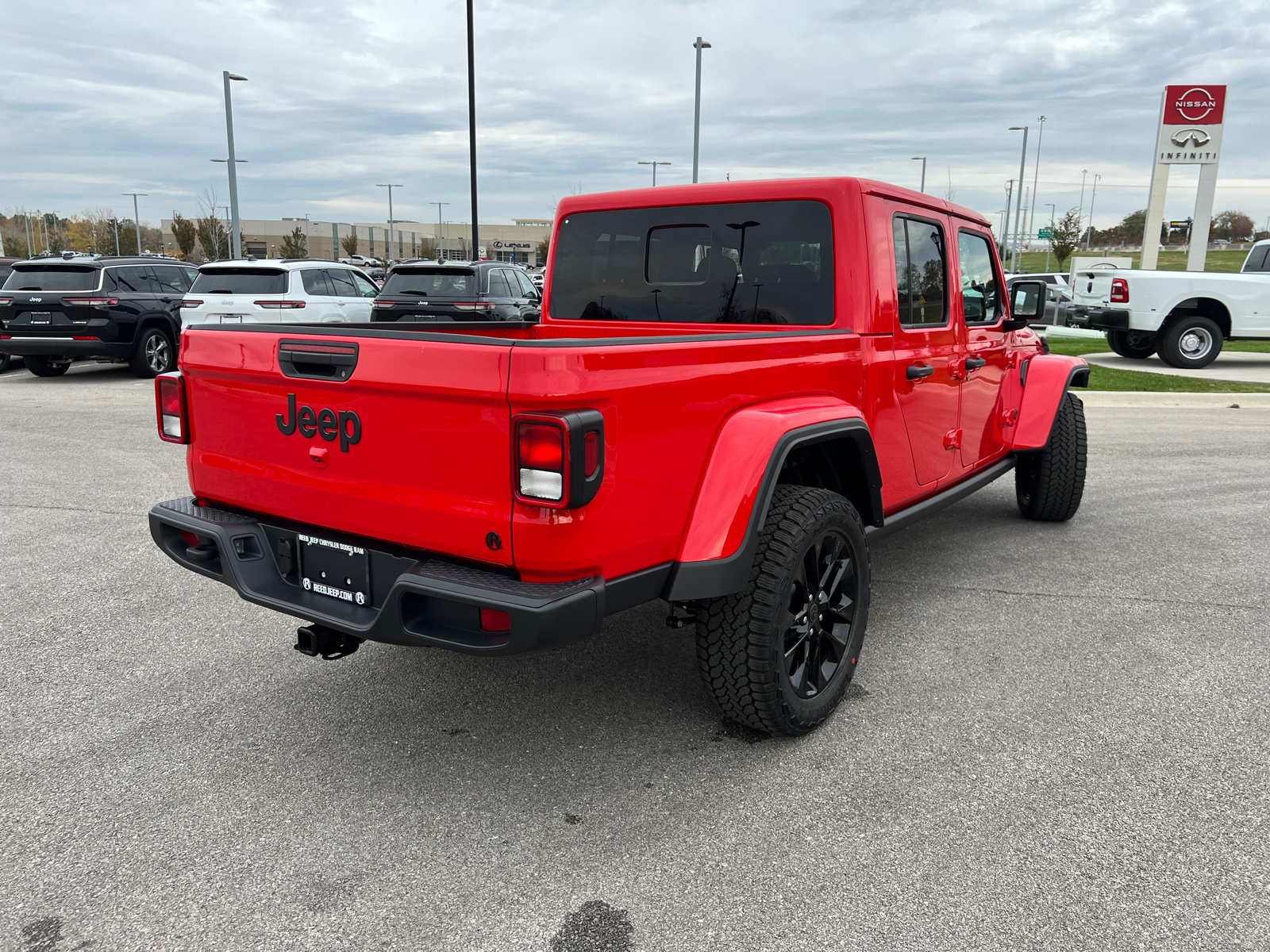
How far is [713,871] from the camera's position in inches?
99.2

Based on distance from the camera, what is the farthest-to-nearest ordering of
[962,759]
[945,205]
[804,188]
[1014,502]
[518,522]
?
[1014,502] < [945,205] < [804,188] < [962,759] < [518,522]

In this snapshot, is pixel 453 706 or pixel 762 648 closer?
pixel 762 648

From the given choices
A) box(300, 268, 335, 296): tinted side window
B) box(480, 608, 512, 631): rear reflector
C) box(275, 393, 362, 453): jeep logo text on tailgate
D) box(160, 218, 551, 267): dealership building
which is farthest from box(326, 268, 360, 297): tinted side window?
box(160, 218, 551, 267): dealership building

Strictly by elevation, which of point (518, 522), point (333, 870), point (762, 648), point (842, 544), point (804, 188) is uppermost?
point (804, 188)

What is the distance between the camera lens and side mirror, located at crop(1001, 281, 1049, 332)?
5117 millimetres

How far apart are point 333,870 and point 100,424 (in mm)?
8803

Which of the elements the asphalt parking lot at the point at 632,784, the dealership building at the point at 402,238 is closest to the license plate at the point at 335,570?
the asphalt parking lot at the point at 632,784

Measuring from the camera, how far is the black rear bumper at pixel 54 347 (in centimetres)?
1283

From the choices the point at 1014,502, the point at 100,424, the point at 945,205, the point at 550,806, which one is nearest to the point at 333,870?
the point at 550,806

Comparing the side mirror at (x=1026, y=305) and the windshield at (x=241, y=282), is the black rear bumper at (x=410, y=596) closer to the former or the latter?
the side mirror at (x=1026, y=305)

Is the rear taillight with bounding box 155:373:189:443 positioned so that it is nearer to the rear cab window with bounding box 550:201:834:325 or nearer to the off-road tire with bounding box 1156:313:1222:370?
the rear cab window with bounding box 550:201:834:325

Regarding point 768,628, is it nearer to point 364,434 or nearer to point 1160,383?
point 364,434

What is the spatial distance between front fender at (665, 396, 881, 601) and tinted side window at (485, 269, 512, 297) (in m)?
11.1

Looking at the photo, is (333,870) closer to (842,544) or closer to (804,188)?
(842,544)
